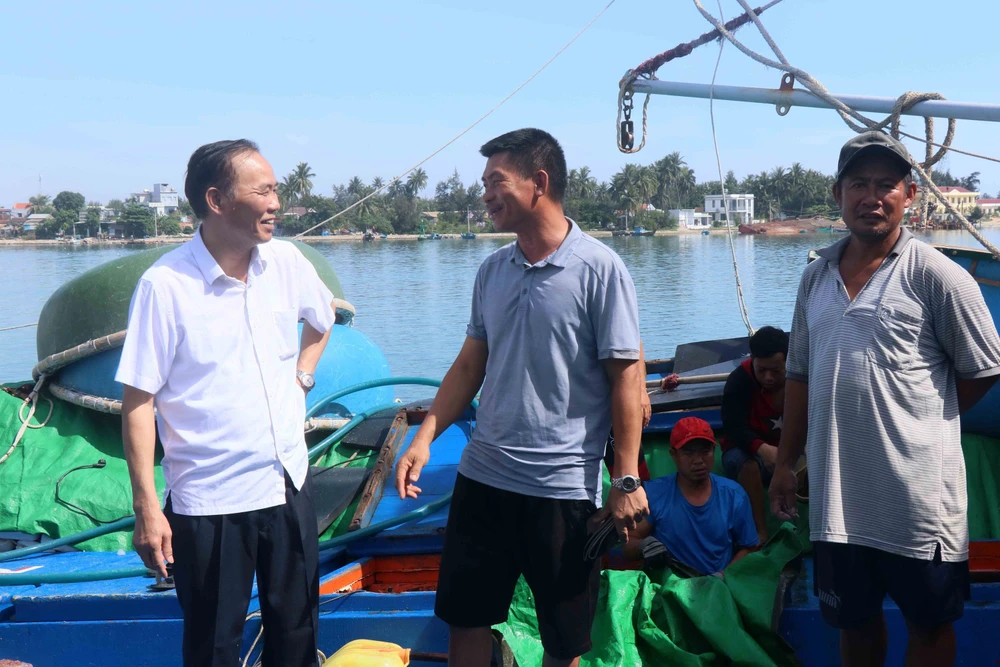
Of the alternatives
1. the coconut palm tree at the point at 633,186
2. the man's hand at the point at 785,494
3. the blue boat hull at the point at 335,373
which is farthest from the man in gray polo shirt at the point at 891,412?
the coconut palm tree at the point at 633,186

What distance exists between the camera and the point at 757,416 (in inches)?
146

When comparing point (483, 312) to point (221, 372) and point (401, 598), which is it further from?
point (401, 598)

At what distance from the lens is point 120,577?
12.2ft

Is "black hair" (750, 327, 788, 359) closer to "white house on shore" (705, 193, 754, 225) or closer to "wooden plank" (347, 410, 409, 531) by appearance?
"wooden plank" (347, 410, 409, 531)

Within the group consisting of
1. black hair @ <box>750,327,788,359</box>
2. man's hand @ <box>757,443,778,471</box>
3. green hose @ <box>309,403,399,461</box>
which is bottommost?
green hose @ <box>309,403,399,461</box>

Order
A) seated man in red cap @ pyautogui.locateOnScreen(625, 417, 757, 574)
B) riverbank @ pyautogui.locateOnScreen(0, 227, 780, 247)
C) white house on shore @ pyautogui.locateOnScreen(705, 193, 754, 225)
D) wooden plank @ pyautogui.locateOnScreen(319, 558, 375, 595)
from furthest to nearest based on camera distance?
white house on shore @ pyautogui.locateOnScreen(705, 193, 754, 225)
riverbank @ pyautogui.locateOnScreen(0, 227, 780, 247)
wooden plank @ pyautogui.locateOnScreen(319, 558, 375, 595)
seated man in red cap @ pyautogui.locateOnScreen(625, 417, 757, 574)

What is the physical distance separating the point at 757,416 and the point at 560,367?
5.56ft

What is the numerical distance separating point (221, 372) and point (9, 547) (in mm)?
2826

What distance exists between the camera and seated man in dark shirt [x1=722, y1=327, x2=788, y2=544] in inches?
141

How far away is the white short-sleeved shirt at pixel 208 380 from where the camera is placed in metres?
2.32

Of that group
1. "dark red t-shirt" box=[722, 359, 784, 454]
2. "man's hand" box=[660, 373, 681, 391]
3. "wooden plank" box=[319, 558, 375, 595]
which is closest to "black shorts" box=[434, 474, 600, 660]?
"wooden plank" box=[319, 558, 375, 595]

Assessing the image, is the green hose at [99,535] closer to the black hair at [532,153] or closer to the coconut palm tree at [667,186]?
the black hair at [532,153]

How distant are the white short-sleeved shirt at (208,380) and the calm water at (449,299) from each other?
10.9 meters

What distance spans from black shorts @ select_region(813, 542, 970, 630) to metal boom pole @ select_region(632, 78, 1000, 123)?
85.3 inches
